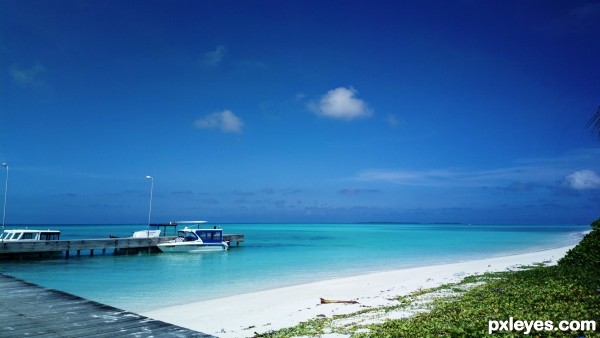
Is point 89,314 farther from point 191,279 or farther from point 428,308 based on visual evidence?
point 191,279

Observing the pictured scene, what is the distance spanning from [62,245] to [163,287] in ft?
81.4

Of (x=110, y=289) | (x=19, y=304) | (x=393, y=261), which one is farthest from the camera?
(x=393, y=261)

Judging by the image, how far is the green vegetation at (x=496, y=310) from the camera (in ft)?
26.0

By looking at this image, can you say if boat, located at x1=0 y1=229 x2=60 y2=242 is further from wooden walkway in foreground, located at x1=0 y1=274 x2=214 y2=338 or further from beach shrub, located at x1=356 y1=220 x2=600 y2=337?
beach shrub, located at x1=356 y1=220 x2=600 y2=337

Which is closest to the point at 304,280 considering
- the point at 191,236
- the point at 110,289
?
the point at 110,289

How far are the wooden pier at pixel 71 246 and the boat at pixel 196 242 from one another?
2300 mm

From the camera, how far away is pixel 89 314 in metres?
8.34

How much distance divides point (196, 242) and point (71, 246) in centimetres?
1316

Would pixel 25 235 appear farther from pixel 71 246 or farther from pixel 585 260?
pixel 585 260

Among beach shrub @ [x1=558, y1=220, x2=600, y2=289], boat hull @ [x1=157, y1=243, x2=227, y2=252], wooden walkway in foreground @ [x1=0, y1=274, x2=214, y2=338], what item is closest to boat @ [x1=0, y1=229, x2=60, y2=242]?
boat hull @ [x1=157, y1=243, x2=227, y2=252]

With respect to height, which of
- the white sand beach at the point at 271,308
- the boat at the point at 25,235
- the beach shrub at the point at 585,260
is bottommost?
the white sand beach at the point at 271,308

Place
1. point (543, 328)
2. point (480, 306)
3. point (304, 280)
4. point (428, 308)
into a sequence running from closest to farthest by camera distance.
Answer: point (543, 328)
point (480, 306)
point (428, 308)
point (304, 280)

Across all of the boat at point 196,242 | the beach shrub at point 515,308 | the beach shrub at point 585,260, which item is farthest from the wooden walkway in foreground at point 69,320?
the boat at point 196,242

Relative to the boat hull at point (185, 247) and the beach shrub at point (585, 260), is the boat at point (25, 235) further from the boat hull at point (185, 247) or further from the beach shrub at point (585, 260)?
the beach shrub at point (585, 260)
